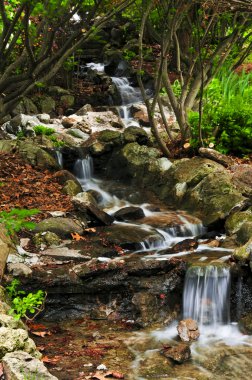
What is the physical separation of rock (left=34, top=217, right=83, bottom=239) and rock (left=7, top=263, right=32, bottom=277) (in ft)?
5.01

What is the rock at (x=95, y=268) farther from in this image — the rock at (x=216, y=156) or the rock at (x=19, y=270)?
the rock at (x=216, y=156)

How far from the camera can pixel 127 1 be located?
28.1ft

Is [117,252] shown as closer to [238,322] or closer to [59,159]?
[238,322]

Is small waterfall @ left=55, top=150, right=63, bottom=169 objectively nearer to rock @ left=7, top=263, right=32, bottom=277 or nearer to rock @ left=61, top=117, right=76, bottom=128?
rock @ left=61, top=117, right=76, bottom=128

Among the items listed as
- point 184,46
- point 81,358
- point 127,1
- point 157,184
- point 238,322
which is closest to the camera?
point 81,358

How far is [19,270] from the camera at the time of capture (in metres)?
A: 6.52

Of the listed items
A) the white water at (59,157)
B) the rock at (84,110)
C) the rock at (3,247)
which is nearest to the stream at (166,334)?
the rock at (3,247)

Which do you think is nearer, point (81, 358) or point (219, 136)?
point (81, 358)

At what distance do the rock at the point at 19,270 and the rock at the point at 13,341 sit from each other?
208cm

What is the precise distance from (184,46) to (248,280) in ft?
34.9

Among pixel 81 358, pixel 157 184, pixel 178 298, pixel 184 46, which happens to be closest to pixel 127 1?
pixel 157 184

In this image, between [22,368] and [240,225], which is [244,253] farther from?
[22,368]

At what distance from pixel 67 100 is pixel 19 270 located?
11.4 metres

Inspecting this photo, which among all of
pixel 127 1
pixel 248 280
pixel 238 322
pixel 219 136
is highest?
pixel 127 1
